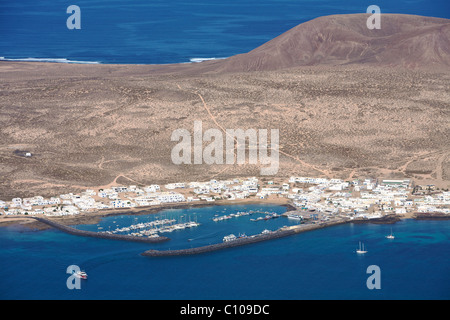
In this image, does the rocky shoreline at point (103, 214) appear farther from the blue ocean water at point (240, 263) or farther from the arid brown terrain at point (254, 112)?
the arid brown terrain at point (254, 112)

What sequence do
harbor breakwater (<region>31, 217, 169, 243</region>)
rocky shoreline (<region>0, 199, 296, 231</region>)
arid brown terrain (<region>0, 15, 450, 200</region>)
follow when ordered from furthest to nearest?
arid brown terrain (<region>0, 15, 450, 200</region>) < rocky shoreline (<region>0, 199, 296, 231</region>) < harbor breakwater (<region>31, 217, 169, 243</region>)

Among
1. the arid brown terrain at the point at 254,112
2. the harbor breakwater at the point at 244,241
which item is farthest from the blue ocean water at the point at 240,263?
the arid brown terrain at the point at 254,112

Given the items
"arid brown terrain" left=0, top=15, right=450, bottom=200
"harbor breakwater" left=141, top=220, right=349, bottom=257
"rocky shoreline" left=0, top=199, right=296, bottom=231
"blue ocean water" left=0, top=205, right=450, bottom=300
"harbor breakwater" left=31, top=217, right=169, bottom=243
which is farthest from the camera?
"arid brown terrain" left=0, top=15, right=450, bottom=200

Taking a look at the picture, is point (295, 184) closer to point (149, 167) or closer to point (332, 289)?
point (149, 167)

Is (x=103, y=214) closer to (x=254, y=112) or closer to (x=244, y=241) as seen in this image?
(x=244, y=241)

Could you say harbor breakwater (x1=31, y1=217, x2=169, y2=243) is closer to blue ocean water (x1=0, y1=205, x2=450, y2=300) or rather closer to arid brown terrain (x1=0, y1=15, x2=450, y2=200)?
Result: blue ocean water (x1=0, y1=205, x2=450, y2=300)

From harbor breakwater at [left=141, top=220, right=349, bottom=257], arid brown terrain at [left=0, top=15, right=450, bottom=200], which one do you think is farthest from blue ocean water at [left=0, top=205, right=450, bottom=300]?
arid brown terrain at [left=0, top=15, right=450, bottom=200]

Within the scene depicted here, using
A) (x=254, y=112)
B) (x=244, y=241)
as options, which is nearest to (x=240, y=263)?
(x=244, y=241)
